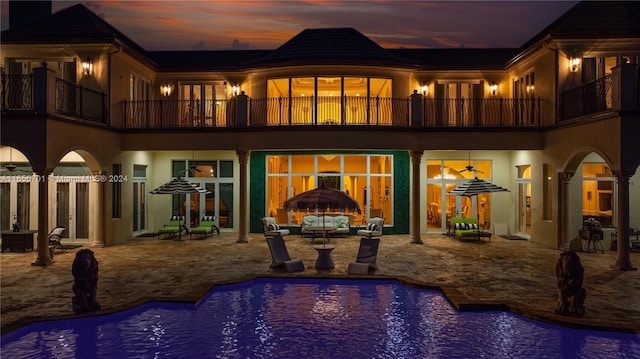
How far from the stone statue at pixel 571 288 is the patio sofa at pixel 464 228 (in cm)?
870

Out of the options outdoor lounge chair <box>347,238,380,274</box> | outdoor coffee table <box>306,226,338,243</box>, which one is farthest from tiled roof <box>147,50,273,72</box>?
outdoor lounge chair <box>347,238,380,274</box>

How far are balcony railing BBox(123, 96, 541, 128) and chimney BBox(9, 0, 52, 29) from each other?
10860 millimetres

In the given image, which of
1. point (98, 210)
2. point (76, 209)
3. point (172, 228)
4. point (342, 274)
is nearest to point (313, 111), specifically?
point (172, 228)

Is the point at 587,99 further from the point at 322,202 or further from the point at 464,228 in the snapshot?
the point at 322,202

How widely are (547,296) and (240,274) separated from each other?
6.61 metres

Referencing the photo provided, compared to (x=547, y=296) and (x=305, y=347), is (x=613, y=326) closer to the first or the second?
(x=547, y=296)

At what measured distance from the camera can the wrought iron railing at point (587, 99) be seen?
13.4 m

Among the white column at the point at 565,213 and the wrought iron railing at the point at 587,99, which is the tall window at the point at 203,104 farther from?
the white column at the point at 565,213

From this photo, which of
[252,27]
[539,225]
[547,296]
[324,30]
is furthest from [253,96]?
[252,27]

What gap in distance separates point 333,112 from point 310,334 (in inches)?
492

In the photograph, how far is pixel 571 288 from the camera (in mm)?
7672

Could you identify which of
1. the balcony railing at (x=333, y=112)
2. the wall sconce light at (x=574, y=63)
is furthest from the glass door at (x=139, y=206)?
the wall sconce light at (x=574, y=63)

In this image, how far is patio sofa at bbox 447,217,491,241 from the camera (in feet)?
54.3

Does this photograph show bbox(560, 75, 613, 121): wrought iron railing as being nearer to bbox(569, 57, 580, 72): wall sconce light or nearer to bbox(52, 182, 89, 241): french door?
bbox(569, 57, 580, 72): wall sconce light
